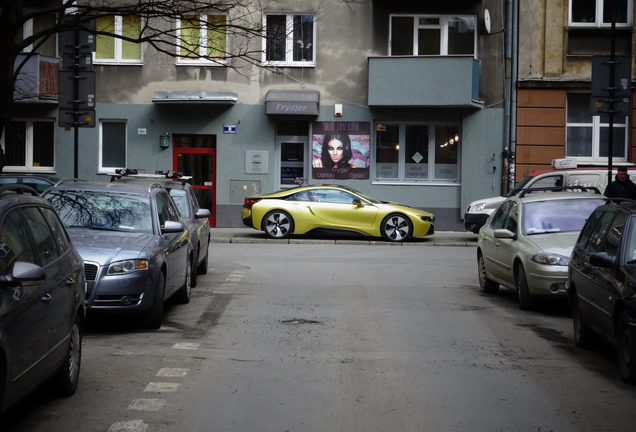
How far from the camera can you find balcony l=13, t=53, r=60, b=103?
26.6 metres

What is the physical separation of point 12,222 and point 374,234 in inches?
715

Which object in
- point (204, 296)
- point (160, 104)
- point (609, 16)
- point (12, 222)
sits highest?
point (609, 16)

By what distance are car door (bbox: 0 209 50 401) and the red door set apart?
22201 mm

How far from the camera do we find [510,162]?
27766mm

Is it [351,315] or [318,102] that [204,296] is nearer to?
[351,315]

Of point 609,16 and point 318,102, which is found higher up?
point 609,16

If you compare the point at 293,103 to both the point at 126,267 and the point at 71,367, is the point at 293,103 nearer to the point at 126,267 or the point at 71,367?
the point at 126,267

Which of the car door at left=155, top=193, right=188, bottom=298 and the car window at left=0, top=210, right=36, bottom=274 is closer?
the car window at left=0, top=210, right=36, bottom=274

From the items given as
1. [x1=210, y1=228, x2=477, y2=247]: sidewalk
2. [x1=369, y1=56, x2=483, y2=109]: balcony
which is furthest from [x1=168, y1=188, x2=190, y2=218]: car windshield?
[x1=369, y1=56, x2=483, y2=109]: balcony

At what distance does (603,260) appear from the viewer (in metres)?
8.54

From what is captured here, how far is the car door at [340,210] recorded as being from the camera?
2397 cm

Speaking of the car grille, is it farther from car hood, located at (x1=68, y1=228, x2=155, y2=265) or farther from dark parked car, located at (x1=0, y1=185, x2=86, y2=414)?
dark parked car, located at (x1=0, y1=185, x2=86, y2=414)

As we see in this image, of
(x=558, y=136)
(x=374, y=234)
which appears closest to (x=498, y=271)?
(x=374, y=234)

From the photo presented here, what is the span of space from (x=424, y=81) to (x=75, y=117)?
11696 millimetres
